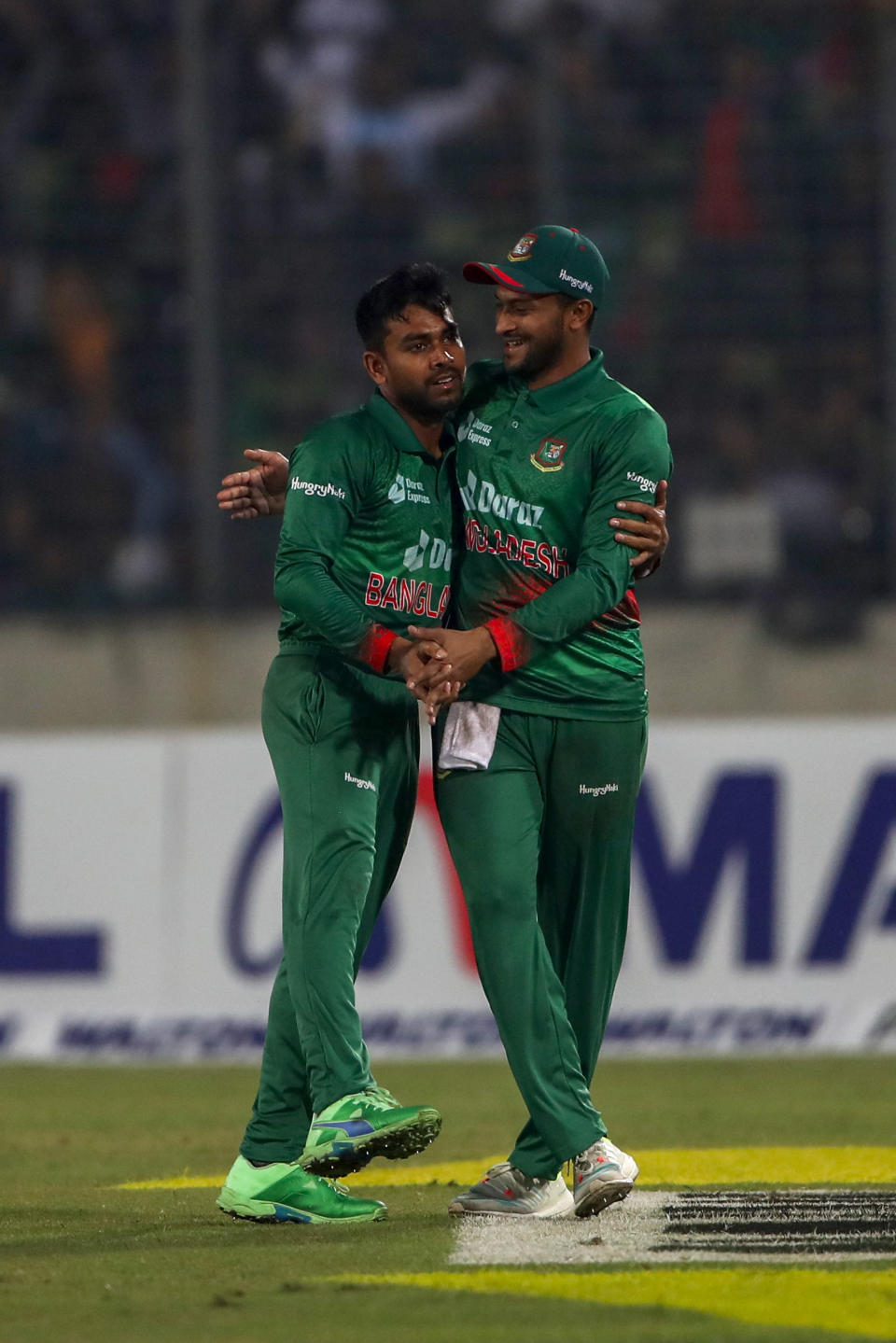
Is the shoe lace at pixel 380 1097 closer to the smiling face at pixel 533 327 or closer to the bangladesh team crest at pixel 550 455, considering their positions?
the bangladesh team crest at pixel 550 455

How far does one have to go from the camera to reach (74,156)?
11.8 m

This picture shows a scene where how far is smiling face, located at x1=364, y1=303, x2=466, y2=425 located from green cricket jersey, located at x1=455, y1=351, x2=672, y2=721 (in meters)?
0.13

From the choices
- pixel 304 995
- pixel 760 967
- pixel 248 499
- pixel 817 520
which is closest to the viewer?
pixel 304 995

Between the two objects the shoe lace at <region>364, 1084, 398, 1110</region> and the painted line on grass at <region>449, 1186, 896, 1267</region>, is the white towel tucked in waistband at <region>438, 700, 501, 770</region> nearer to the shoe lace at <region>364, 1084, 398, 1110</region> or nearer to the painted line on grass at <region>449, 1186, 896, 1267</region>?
the shoe lace at <region>364, 1084, 398, 1110</region>

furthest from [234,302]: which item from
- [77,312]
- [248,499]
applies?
[248,499]

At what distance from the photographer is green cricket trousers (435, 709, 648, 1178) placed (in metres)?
4.66

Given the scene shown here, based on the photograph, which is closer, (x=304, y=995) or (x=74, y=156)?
(x=304, y=995)

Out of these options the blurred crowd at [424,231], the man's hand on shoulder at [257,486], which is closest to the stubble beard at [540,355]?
the man's hand on shoulder at [257,486]

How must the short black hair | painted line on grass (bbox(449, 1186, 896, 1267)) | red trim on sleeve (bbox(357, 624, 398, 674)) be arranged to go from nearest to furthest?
painted line on grass (bbox(449, 1186, 896, 1267)) → red trim on sleeve (bbox(357, 624, 398, 674)) → the short black hair

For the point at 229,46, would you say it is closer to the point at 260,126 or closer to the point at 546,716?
the point at 260,126

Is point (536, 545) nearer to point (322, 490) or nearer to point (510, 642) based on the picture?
point (510, 642)

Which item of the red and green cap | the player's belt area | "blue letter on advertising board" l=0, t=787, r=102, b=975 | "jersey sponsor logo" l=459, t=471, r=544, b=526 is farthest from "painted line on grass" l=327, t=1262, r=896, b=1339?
"blue letter on advertising board" l=0, t=787, r=102, b=975

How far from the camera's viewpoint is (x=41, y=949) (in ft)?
29.8

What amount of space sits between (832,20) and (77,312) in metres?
4.52
